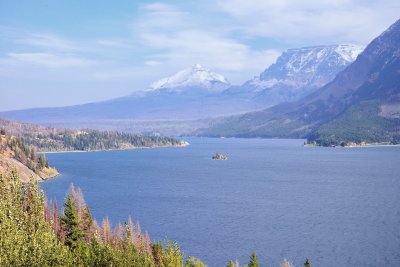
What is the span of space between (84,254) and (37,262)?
28.8 feet

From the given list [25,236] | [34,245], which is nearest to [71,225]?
[25,236]

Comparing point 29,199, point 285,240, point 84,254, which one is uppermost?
point 29,199

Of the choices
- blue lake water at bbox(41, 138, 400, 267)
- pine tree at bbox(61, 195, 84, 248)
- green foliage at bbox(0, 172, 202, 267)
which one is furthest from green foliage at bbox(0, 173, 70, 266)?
blue lake water at bbox(41, 138, 400, 267)

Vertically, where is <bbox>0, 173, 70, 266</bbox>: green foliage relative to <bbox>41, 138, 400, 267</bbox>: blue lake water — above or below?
above

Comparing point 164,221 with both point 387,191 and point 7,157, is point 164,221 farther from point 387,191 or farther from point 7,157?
point 7,157

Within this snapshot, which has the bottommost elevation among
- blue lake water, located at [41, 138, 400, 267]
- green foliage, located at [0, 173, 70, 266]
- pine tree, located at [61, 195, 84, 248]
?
blue lake water, located at [41, 138, 400, 267]

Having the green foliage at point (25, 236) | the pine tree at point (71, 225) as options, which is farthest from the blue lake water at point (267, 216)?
the green foliage at point (25, 236)

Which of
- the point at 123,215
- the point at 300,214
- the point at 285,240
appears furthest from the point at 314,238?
the point at 123,215

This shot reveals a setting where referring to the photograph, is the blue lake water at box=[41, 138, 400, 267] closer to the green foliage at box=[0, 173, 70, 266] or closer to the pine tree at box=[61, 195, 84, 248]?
the pine tree at box=[61, 195, 84, 248]

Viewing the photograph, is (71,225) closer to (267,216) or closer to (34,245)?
(34,245)

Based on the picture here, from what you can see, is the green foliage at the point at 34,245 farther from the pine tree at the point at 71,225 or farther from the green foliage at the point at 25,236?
the pine tree at the point at 71,225

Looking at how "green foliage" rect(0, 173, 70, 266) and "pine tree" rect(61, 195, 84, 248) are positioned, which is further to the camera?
"pine tree" rect(61, 195, 84, 248)

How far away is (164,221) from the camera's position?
125875mm

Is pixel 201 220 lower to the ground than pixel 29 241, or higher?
lower
